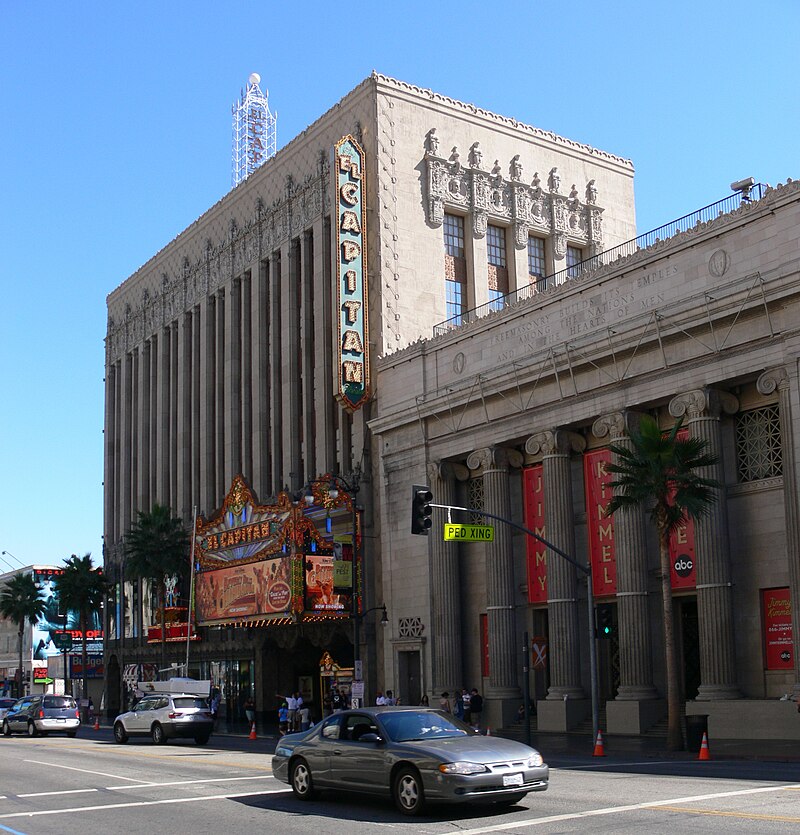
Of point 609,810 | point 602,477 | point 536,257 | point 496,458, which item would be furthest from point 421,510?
point 536,257

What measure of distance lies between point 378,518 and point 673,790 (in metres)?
33.4

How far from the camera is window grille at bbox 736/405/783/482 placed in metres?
33.6

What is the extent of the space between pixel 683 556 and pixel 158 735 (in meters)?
18.5

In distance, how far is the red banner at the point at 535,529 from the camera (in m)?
41.7

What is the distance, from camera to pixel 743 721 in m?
31.8

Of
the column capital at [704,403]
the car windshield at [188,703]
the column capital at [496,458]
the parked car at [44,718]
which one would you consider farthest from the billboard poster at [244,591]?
the column capital at [704,403]

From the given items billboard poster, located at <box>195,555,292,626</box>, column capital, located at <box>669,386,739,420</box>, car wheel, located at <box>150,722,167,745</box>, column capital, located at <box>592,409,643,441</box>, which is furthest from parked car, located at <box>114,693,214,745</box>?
column capital, located at <box>669,386,739,420</box>

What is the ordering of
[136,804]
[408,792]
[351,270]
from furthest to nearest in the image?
[351,270]
[136,804]
[408,792]

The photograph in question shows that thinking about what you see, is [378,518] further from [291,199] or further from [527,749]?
[527,749]

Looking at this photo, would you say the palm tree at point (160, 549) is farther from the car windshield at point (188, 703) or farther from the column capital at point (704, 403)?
the column capital at point (704, 403)

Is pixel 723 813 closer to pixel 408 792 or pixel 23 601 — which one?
pixel 408 792

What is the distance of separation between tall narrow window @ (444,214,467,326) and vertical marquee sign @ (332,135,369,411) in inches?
195

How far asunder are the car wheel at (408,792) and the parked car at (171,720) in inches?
899

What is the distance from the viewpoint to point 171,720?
3678cm
